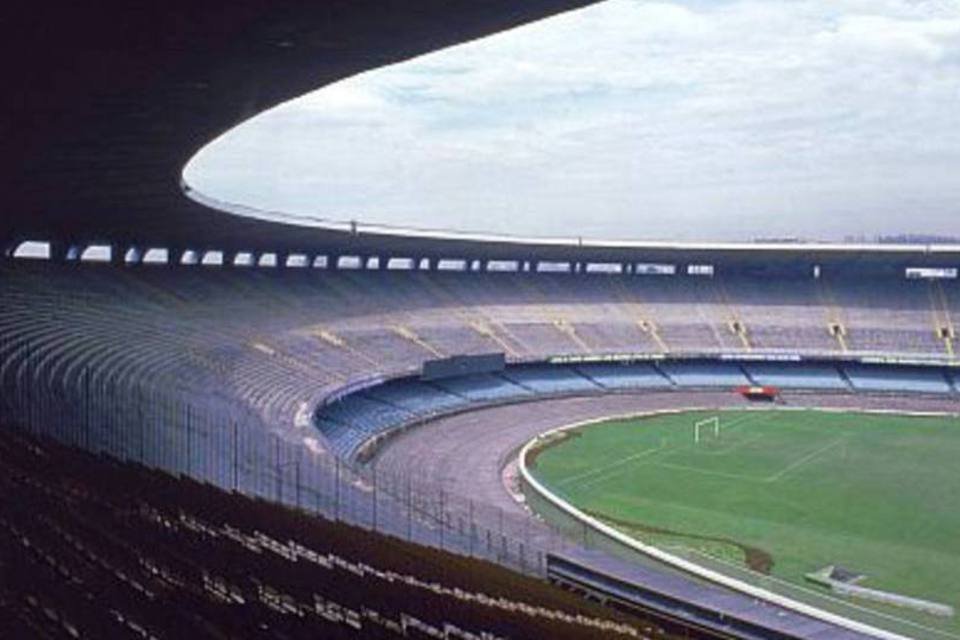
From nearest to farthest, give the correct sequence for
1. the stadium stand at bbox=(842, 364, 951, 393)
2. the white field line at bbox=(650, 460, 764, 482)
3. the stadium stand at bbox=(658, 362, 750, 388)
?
1. the white field line at bbox=(650, 460, 764, 482)
2. the stadium stand at bbox=(842, 364, 951, 393)
3. the stadium stand at bbox=(658, 362, 750, 388)

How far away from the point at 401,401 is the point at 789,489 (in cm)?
2152

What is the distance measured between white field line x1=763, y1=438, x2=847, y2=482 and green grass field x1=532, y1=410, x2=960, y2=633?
0.27 ft

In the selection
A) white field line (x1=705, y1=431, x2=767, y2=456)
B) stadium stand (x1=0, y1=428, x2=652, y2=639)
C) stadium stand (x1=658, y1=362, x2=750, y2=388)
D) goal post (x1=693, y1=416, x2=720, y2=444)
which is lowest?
stadium stand (x1=658, y1=362, x2=750, y2=388)

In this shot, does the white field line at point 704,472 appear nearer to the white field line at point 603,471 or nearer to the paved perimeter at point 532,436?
the white field line at point 603,471

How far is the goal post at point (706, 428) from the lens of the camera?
163 ft

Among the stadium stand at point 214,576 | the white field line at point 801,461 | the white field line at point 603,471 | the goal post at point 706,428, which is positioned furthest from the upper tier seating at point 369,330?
the white field line at point 801,461

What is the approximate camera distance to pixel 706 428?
5191cm

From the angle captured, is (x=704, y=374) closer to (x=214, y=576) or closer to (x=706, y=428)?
(x=706, y=428)

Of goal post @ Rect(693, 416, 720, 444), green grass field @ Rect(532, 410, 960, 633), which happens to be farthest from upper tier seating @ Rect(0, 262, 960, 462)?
green grass field @ Rect(532, 410, 960, 633)

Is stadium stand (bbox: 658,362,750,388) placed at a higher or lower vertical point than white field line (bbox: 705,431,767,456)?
lower

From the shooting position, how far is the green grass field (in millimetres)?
30359

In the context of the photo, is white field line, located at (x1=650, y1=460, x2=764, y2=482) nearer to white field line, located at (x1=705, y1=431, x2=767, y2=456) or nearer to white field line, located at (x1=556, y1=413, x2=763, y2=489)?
white field line, located at (x1=556, y1=413, x2=763, y2=489)

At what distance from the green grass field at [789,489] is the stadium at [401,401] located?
20 centimetres

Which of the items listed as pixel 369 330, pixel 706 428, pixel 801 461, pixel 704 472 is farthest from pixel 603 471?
pixel 369 330
